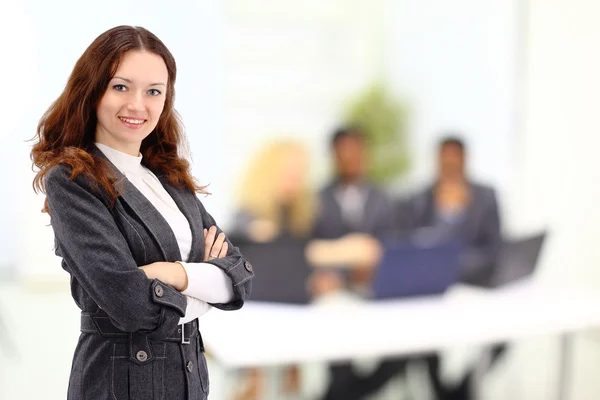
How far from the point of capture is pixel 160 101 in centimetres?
93

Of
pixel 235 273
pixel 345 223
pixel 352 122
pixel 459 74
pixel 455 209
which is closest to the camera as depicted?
pixel 235 273

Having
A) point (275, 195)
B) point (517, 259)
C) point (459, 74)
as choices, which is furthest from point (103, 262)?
point (459, 74)

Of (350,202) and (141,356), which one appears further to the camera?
(350,202)

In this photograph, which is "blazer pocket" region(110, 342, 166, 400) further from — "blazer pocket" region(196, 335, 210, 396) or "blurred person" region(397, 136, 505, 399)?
"blurred person" region(397, 136, 505, 399)

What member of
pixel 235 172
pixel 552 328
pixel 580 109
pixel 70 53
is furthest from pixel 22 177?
pixel 235 172

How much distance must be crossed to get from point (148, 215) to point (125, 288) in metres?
0.11

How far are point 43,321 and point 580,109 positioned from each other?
337cm

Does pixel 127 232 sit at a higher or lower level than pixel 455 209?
higher

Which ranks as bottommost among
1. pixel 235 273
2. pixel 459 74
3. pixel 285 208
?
pixel 285 208

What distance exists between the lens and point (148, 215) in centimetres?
Answer: 94

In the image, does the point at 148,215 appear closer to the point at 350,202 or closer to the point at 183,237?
the point at 183,237

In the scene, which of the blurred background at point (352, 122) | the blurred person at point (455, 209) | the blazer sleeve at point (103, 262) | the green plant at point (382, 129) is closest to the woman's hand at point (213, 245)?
the blazer sleeve at point (103, 262)

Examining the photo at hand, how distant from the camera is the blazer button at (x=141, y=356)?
0.93 m

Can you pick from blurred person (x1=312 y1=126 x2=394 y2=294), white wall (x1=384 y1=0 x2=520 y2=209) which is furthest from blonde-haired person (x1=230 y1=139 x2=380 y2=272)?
white wall (x1=384 y1=0 x2=520 y2=209)
